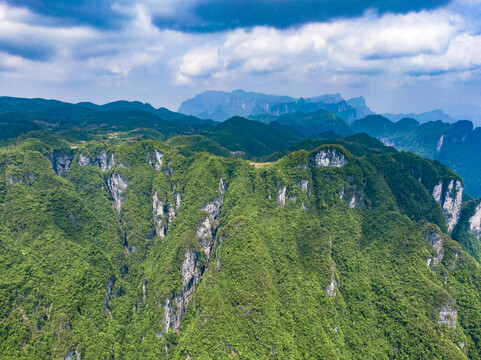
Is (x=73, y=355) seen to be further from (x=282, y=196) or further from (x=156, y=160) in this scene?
(x=156, y=160)

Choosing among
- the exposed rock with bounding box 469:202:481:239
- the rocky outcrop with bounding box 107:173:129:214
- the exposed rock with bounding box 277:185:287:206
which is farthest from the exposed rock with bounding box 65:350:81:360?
the exposed rock with bounding box 469:202:481:239

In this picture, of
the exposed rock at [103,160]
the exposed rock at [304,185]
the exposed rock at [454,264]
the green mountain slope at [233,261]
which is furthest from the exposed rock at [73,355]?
the exposed rock at [454,264]

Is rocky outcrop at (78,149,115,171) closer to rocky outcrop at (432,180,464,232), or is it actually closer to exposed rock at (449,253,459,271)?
exposed rock at (449,253,459,271)

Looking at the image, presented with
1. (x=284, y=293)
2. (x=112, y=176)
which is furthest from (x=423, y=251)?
(x=112, y=176)

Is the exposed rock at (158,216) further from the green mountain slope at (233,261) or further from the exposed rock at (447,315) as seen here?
the exposed rock at (447,315)

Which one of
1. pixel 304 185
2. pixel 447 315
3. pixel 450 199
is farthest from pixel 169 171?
pixel 450 199

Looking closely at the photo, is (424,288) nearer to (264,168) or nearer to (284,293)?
(284,293)

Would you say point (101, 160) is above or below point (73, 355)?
above
